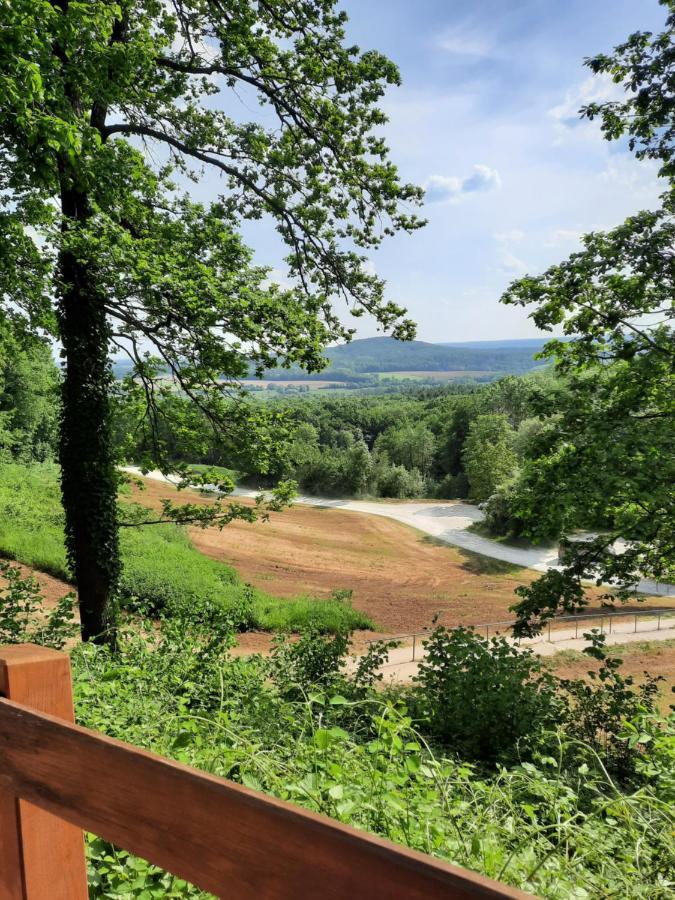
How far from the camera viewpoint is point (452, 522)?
40.5 metres

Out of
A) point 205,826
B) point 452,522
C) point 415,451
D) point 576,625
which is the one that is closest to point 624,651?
point 576,625

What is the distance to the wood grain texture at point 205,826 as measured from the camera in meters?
0.72

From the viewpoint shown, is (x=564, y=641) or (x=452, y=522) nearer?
(x=564, y=641)

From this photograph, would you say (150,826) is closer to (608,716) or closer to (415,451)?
(608,716)

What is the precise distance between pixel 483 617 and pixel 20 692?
22805mm

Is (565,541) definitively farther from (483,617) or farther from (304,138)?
(483,617)

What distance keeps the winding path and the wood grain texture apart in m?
23.6

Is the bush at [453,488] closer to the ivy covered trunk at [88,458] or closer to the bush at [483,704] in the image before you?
the bush at [483,704]

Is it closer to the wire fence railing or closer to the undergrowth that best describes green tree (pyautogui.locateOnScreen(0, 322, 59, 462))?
the wire fence railing

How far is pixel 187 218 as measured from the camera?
8297mm

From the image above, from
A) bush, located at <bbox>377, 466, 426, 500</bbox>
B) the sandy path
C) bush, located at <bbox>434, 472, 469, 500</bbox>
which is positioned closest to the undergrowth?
the sandy path

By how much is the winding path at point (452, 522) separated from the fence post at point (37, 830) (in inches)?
923

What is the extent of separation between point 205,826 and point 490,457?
43.0 meters

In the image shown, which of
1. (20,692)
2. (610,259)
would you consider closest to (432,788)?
(20,692)
